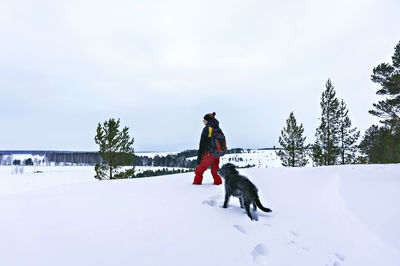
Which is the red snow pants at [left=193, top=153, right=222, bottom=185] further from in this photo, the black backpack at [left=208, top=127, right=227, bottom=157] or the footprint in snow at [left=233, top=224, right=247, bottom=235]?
the footprint in snow at [left=233, top=224, right=247, bottom=235]

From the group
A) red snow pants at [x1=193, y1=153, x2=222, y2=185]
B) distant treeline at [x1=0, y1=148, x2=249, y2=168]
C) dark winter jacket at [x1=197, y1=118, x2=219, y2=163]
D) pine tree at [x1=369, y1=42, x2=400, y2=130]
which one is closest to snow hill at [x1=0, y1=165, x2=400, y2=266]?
red snow pants at [x1=193, y1=153, x2=222, y2=185]

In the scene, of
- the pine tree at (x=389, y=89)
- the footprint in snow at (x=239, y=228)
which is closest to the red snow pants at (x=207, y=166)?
the footprint in snow at (x=239, y=228)

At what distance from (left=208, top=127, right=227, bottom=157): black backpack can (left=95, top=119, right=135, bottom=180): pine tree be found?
17.9 m

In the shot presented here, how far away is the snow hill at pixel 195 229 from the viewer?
2143mm

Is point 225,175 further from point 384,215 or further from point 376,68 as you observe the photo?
point 376,68

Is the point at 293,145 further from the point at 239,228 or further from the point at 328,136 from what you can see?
the point at 239,228

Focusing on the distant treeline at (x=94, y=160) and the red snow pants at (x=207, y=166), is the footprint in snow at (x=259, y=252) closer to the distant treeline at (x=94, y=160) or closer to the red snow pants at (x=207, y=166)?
the red snow pants at (x=207, y=166)

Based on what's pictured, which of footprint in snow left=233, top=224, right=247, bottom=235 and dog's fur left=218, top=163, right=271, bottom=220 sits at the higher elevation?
dog's fur left=218, top=163, right=271, bottom=220

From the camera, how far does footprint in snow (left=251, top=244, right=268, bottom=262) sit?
91.0 inches

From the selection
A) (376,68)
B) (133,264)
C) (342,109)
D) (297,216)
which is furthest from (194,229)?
(342,109)

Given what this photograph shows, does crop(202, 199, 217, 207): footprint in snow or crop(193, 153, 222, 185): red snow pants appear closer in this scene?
crop(202, 199, 217, 207): footprint in snow

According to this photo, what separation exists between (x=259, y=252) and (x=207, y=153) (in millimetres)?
2904

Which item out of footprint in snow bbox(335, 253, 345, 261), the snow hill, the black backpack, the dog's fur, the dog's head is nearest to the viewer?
the snow hill

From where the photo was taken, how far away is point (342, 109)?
20.4m
